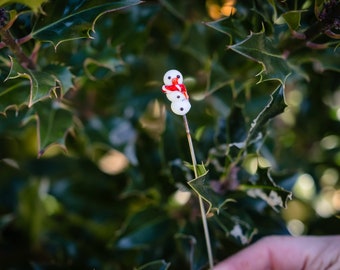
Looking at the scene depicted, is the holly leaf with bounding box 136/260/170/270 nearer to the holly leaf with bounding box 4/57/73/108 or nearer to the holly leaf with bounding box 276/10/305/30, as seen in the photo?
the holly leaf with bounding box 4/57/73/108

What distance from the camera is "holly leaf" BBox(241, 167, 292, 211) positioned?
2.62 ft

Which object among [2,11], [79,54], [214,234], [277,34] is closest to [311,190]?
[214,234]

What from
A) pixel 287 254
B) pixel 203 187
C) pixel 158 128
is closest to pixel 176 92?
pixel 203 187

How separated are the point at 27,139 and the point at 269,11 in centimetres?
76

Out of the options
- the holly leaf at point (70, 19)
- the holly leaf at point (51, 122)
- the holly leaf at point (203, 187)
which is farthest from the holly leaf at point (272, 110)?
the holly leaf at point (51, 122)

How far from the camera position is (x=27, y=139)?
1.31m

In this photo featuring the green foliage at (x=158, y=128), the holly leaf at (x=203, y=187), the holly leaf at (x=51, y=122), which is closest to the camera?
the holly leaf at (x=203, y=187)

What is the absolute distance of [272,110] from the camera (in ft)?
2.42

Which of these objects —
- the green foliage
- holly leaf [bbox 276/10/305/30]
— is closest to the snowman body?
the green foliage

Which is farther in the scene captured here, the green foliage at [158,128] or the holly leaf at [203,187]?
the green foliage at [158,128]

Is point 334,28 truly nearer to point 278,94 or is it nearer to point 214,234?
point 278,94

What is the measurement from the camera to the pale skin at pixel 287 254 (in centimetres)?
83

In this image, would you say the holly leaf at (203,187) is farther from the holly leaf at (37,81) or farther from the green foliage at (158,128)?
the holly leaf at (37,81)

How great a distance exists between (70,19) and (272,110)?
352 mm
